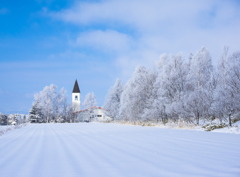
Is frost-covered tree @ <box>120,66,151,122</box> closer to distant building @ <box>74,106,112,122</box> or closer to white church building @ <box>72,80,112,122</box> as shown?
white church building @ <box>72,80,112,122</box>

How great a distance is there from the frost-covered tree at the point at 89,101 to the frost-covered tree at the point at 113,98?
65.5ft

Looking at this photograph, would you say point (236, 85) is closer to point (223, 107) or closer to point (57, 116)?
point (223, 107)

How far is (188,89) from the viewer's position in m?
18.7

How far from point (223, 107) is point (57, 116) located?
4104 centimetres

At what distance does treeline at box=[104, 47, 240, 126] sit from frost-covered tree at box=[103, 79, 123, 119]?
8.39 metres

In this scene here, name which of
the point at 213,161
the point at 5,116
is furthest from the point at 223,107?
the point at 5,116

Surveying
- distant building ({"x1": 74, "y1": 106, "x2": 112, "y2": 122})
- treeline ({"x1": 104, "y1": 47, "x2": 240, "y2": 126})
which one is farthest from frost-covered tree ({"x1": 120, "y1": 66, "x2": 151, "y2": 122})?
distant building ({"x1": 74, "y1": 106, "x2": 112, "y2": 122})

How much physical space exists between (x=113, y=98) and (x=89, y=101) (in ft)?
71.1

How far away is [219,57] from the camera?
44.7 ft

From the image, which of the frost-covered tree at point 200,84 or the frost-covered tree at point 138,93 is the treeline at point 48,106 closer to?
the frost-covered tree at point 138,93

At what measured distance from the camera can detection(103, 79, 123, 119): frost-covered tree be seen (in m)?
35.7

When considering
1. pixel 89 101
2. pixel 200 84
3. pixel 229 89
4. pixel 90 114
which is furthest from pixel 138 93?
pixel 89 101

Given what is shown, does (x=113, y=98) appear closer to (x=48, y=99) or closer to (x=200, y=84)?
(x=48, y=99)

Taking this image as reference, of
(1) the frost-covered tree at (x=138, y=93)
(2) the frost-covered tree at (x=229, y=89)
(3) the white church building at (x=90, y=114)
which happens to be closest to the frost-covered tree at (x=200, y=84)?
(2) the frost-covered tree at (x=229, y=89)
